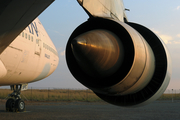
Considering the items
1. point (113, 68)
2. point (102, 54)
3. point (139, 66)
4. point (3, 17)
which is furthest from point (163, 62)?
point (3, 17)

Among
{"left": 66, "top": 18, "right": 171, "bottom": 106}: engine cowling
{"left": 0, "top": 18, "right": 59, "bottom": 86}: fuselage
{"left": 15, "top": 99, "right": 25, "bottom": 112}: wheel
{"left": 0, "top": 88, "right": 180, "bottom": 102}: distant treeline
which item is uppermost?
{"left": 0, "top": 18, "right": 59, "bottom": 86}: fuselage

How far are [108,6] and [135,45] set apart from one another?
1013 millimetres

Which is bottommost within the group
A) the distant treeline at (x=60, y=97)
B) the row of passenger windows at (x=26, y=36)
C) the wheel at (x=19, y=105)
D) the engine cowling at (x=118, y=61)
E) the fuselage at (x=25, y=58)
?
the distant treeline at (x=60, y=97)

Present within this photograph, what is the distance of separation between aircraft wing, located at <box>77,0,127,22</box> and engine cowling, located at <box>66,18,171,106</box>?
0.49ft

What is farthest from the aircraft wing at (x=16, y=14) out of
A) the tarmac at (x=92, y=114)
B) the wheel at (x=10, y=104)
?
the wheel at (x=10, y=104)

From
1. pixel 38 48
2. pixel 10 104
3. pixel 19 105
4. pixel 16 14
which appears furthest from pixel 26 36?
pixel 10 104

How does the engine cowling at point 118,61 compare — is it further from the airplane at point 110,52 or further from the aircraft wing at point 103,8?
the aircraft wing at point 103,8

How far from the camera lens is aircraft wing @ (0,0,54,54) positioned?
3080 millimetres

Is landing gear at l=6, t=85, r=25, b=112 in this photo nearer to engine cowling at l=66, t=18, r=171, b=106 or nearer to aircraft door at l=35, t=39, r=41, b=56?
aircraft door at l=35, t=39, r=41, b=56

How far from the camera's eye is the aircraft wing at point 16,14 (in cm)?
308

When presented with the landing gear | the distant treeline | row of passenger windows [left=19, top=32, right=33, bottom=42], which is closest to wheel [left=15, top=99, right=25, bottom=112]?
the landing gear

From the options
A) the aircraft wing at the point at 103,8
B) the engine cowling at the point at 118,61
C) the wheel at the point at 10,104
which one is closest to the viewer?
the engine cowling at the point at 118,61

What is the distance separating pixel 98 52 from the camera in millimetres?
2686

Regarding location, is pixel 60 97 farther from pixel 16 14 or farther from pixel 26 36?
pixel 16 14
